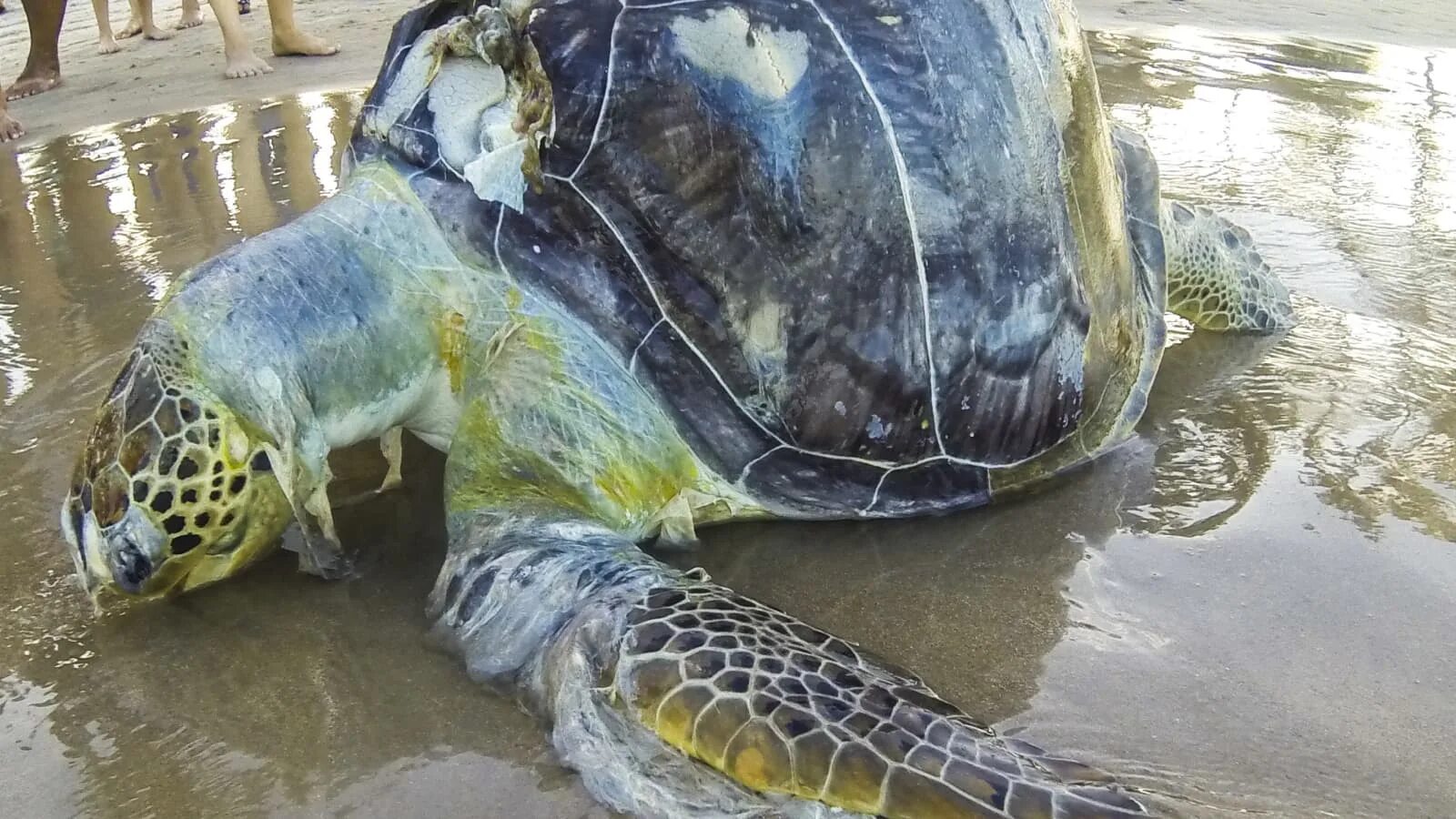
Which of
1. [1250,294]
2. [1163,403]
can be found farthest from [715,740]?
[1250,294]

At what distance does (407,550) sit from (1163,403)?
5.56ft

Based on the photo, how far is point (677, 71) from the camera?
1.66m

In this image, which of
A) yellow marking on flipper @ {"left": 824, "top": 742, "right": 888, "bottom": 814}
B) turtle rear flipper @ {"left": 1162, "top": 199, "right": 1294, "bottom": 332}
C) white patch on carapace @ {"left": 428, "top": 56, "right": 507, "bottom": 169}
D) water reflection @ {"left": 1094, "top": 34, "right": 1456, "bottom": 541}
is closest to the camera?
yellow marking on flipper @ {"left": 824, "top": 742, "right": 888, "bottom": 814}

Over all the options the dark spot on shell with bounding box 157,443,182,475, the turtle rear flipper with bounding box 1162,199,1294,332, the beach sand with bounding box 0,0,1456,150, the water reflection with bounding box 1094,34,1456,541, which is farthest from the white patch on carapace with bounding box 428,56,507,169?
the beach sand with bounding box 0,0,1456,150

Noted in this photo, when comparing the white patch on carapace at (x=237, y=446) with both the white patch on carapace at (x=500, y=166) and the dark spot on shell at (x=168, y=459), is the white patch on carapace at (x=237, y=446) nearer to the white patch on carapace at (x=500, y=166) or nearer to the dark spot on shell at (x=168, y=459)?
the dark spot on shell at (x=168, y=459)

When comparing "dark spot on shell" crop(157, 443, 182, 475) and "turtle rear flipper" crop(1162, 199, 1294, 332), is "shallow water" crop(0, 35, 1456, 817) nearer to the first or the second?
"turtle rear flipper" crop(1162, 199, 1294, 332)

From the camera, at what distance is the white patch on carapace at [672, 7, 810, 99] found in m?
1.67

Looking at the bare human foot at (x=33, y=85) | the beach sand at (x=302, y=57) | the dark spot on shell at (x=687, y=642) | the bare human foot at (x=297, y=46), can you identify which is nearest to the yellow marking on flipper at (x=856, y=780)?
the dark spot on shell at (x=687, y=642)

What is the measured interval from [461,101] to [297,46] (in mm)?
5293

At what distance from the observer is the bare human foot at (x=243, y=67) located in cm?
577

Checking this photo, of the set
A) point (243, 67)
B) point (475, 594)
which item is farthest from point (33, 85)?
point (475, 594)

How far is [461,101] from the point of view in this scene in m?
1.82

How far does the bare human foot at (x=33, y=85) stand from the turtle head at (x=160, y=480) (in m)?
5.49

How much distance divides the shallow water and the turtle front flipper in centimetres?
8
